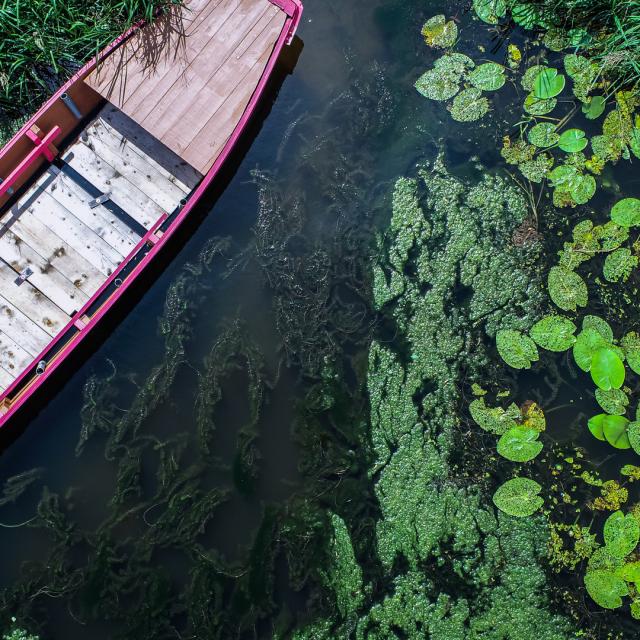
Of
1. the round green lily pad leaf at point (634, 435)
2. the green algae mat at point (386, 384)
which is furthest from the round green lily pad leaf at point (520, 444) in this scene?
the round green lily pad leaf at point (634, 435)

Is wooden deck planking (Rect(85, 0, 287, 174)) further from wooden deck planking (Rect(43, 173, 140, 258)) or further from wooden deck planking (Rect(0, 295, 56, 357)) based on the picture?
wooden deck planking (Rect(0, 295, 56, 357))

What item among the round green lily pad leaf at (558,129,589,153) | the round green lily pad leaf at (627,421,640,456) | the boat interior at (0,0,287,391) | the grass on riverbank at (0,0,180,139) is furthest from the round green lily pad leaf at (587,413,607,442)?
the grass on riverbank at (0,0,180,139)

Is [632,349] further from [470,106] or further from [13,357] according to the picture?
[13,357]

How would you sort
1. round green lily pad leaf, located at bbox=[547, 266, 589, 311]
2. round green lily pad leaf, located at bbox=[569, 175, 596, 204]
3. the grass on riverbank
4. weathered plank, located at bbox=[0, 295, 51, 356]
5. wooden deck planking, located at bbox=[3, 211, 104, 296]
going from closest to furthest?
weathered plank, located at bbox=[0, 295, 51, 356]
wooden deck planking, located at bbox=[3, 211, 104, 296]
the grass on riverbank
round green lily pad leaf, located at bbox=[547, 266, 589, 311]
round green lily pad leaf, located at bbox=[569, 175, 596, 204]

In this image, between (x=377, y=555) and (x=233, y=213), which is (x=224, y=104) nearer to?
(x=233, y=213)

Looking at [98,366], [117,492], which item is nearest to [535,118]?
[98,366]

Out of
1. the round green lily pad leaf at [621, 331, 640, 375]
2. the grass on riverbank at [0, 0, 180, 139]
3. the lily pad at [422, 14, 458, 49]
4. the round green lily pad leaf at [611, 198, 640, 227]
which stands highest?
the grass on riverbank at [0, 0, 180, 139]
